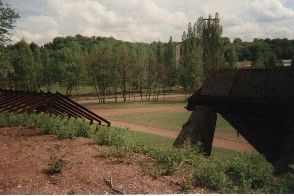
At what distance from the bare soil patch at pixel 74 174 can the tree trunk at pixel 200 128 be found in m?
1.04

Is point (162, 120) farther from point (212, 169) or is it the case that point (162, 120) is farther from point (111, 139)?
point (212, 169)

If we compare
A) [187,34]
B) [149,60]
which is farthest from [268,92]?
[187,34]

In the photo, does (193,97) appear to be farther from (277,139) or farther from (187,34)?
(187,34)

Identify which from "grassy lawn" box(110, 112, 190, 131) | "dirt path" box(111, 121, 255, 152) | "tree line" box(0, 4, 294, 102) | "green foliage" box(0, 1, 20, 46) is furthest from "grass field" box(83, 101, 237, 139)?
"green foliage" box(0, 1, 20, 46)

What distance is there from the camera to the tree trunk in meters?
7.63

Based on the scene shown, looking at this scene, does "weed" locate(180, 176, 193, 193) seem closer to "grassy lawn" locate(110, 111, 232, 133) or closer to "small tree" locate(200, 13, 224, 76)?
"grassy lawn" locate(110, 111, 232, 133)

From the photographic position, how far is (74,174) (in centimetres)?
748

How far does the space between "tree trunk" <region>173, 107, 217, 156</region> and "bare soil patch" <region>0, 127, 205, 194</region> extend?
1039 mm

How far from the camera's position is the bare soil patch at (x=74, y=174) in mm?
6699

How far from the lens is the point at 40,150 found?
9727 millimetres

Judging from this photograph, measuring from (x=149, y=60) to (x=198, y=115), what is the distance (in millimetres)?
63615

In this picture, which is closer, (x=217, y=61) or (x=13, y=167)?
(x=13, y=167)

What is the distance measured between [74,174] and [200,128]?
266cm

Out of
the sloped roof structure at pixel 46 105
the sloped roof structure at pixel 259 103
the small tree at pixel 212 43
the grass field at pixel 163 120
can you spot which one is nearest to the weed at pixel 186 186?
the sloped roof structure at pixel 259 103
